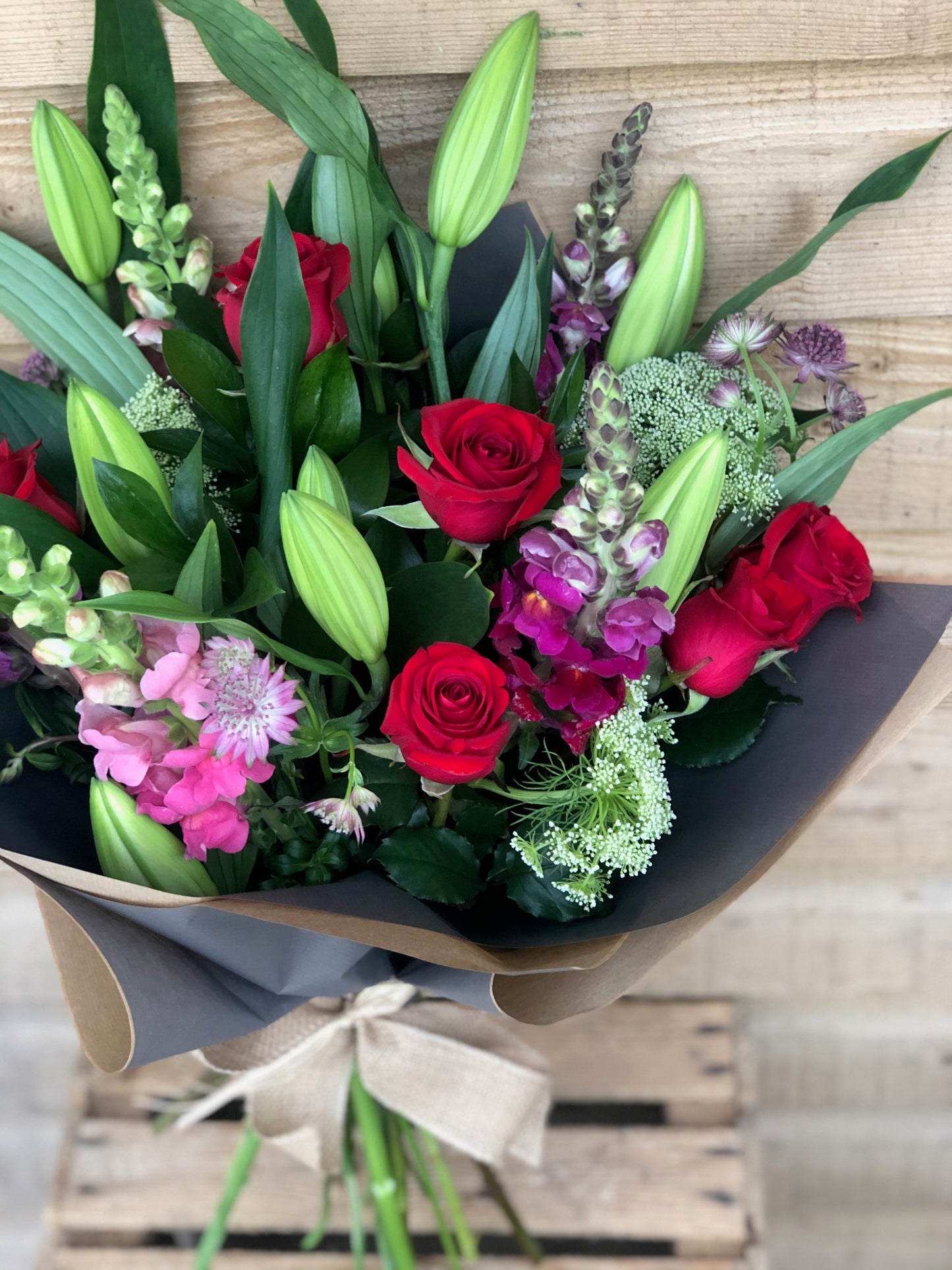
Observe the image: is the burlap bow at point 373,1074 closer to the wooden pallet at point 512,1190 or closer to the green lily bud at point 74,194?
the wooden pallet at point 512,1190

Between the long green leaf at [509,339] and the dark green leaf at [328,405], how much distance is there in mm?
93

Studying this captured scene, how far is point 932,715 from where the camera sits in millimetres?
847

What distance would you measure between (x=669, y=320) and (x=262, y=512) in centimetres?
27

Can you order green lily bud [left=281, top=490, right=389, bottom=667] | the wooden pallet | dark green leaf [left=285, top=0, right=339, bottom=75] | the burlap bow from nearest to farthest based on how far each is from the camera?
green lily bud [left=281, top=490, right=389, bottom=667] < dark green leaf [left=285, top=0, right=339, bottom=75] < the burlap bow < the wooden pallet

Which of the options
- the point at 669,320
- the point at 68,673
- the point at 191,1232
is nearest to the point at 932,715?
the point at 669,320

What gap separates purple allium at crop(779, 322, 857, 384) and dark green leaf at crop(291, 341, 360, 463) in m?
0.25

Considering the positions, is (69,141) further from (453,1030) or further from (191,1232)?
(191,1232)

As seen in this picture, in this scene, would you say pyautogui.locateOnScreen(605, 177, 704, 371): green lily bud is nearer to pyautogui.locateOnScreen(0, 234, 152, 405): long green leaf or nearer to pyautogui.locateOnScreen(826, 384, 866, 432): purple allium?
pyautogui.locateOnScreen(826, 384, 866, 432): purple allium

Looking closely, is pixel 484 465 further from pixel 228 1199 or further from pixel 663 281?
pixel 228 1199

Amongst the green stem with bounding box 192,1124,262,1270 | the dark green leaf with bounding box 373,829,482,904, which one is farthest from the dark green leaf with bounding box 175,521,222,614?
the green stem with bounding box 192,1124,262,1270

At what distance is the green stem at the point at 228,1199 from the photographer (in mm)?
799

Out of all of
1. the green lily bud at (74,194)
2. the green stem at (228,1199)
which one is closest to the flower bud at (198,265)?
the green lily bud at (74,194)

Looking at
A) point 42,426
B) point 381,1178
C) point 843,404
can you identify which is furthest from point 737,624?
point 381,1178

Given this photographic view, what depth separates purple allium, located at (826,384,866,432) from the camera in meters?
0.52
